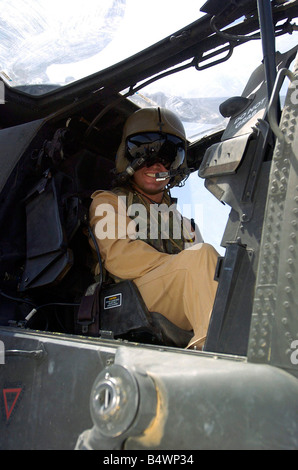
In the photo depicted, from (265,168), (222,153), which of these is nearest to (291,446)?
(265,168)

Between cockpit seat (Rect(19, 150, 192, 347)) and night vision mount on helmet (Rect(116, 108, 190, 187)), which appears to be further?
night vision mount on helmet (Rect(116, 108, 190, 187))

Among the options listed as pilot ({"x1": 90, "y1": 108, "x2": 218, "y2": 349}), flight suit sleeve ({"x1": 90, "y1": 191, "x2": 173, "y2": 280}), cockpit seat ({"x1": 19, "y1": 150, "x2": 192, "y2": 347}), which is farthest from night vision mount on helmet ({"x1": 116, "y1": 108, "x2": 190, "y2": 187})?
flight suit sleeve ({"x1": 90, "y1": 191, "x2": 173, "y2": 280})

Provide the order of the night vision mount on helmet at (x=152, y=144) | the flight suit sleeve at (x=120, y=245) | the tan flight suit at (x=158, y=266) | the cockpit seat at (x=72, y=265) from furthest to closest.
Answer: the night vision mount on helmet at (x=152, y=144) < the flight suit sleeve at (x=120, y=245) < the cockpit seat at (x=72, y=265) < the tan flight suit at (x=158, y=266)

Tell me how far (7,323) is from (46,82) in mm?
1489

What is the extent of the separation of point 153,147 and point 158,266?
97 cm

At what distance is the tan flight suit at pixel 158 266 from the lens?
200 centimetres

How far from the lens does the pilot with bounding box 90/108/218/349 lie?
2.07m

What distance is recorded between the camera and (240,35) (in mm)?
2172

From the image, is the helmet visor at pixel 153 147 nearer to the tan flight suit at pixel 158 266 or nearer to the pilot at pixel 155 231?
the pilot at pixel 155 231

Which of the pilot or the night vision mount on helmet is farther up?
the night vision mount on helmet

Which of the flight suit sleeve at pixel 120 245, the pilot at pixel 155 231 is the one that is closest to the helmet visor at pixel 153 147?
the pilot at pixel 155 231

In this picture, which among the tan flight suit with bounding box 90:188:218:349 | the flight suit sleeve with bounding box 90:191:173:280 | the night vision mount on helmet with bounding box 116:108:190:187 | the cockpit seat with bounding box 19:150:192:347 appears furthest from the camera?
the night vision mount on helmet with bounding box 116:108:190:187

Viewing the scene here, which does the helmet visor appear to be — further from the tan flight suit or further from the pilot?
the tan flight suit
